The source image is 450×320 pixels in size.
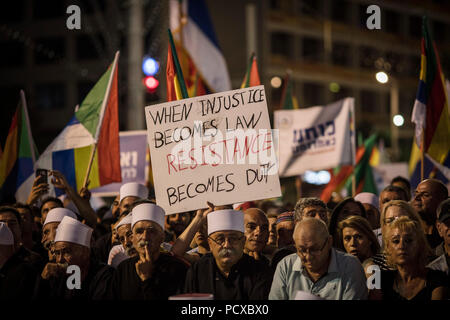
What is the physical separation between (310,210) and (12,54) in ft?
148

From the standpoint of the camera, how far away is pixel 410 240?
5.24m

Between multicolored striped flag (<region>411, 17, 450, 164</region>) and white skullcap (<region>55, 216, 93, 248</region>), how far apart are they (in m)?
4.52

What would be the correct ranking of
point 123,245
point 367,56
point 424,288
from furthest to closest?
1. point 367,56
2. point 123,245
3. point 424,288

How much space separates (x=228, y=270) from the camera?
5625 millimetres

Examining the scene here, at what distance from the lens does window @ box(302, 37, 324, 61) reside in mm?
51406

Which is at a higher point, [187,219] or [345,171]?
[345,171]

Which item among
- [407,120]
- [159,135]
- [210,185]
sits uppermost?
[407,120]

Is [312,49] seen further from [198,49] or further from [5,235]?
[5,235]

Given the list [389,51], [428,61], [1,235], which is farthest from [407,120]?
[1,235]

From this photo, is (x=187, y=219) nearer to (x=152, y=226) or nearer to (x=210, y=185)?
(x=210, y=185)

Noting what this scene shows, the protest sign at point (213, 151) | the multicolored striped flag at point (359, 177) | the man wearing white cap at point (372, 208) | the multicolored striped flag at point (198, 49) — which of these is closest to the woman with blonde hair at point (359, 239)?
the protest sign at point (213, 151)

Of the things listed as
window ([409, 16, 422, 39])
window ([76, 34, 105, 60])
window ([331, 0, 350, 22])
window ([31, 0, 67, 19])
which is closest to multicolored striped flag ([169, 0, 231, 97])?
window ([76, 34, 105, 60])

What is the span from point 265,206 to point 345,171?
3.19 meters

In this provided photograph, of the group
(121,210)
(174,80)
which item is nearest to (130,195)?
(121,210)
